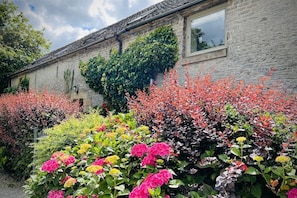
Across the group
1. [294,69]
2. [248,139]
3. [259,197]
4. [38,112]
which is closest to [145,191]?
[259,197]

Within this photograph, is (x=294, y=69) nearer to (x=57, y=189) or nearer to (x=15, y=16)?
(x=57, y=189)

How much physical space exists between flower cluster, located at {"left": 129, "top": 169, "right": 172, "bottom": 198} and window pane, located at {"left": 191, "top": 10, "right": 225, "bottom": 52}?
6.12 meters

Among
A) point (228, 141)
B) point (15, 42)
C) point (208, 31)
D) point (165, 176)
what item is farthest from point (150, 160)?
point (15, 42)

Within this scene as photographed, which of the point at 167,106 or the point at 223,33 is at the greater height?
the point at 223,33

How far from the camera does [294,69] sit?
18.9ft

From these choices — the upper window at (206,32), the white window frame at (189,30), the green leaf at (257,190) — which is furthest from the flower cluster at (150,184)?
the upper window at (206,32)

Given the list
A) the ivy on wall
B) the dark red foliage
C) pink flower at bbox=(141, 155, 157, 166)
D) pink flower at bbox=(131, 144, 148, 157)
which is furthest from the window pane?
pink flower at bbox=(141, 155, 157, 166)

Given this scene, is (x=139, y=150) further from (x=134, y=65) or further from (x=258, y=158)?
(x=134, y=65)

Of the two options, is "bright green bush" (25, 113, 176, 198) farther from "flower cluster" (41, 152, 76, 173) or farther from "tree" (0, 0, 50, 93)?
"tree" (0, 0, 50, 93)

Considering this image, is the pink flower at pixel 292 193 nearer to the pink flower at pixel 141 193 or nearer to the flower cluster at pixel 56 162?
the pink flower at pixel 141 193

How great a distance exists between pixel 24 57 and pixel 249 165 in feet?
95.7

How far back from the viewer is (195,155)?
2248 millimetres

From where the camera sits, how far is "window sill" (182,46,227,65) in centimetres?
706

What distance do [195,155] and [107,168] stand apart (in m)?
0.82
